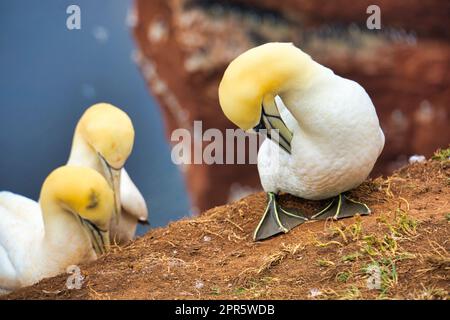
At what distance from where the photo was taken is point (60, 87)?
536cm

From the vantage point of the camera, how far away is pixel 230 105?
369 cm

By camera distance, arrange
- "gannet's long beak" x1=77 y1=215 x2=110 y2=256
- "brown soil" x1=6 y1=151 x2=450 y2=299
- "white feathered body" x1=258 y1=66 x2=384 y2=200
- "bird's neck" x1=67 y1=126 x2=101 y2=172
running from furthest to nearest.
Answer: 1. "bird's neck" x1=67 y1=126 x2=101 y2=172
2. "gannet's long beak" x1=77 y1=215 x2=110 y2=256
3. "white feathered body" x1=258 y1=66 x2=384 y2=200
4. "brown soil" x1=6 y1=151 x2=450 y2=299

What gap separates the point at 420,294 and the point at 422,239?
1.88 feet

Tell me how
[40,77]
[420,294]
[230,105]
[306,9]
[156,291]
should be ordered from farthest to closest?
[306,9] → [40,77] → [230,105] → [156,291] → [420,294]

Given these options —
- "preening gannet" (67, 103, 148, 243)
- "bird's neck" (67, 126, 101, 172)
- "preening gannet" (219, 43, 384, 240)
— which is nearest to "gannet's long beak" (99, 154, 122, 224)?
"preening gannet" (67, 103, 148, 243)

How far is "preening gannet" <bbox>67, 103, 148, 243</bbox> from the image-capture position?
16.3 feet

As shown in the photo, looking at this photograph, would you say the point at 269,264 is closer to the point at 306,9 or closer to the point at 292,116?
the point at 292,116

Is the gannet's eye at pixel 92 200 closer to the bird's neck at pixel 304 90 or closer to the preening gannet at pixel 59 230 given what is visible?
the preening gannet at pixel 59 230

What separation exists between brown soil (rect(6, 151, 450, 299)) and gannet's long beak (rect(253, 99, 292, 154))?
46cm

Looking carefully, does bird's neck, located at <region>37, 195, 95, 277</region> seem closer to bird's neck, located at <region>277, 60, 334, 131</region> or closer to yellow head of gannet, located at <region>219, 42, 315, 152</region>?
yellow head of gannet, located at <region>219, 42, 315, 152</region>

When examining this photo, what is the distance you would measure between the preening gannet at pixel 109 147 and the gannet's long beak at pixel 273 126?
1222 millimetres

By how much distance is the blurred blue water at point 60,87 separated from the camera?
206 inches

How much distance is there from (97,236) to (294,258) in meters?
1.38

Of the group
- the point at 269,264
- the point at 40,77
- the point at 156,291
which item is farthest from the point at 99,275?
the point at 40,77
